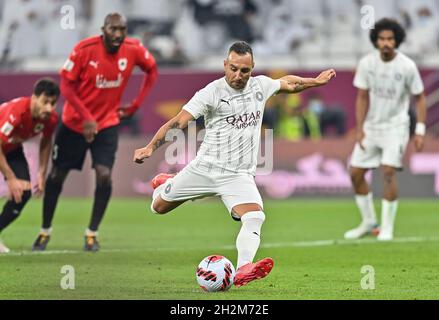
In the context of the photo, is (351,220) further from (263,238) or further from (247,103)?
(247,103)

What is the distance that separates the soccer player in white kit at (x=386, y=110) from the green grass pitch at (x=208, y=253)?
0.76 m

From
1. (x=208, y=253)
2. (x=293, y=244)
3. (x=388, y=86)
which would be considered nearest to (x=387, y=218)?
(x=293, y=244)

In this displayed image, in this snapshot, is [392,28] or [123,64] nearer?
[123,64]

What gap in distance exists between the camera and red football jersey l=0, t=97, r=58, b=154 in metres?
11.2

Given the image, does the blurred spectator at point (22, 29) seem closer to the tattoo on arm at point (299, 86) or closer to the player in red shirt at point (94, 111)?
the player in red shirt at point (94, 111)

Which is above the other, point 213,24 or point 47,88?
point 213,24

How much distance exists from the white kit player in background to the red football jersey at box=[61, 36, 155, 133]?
293cm

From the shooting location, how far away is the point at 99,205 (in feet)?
39.4

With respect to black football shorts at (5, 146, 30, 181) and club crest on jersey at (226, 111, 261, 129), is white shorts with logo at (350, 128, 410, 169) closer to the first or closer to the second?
black football shorts at (5, 146, 30, 181)

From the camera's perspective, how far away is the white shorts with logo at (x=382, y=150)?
13.2m

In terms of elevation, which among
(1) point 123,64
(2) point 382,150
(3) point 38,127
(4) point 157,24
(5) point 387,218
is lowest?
(5) point 387,218

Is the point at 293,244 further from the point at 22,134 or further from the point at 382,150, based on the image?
the point at 22,134

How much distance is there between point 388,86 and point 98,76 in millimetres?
3613
